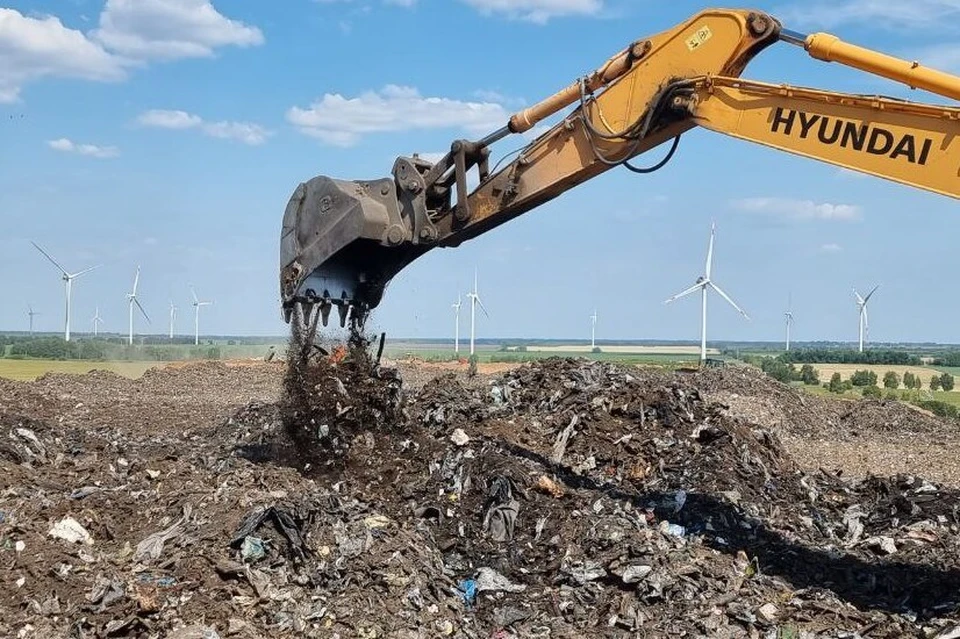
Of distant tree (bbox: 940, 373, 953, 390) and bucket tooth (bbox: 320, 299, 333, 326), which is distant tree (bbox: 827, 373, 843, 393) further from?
bucket tooth (bbox: 320, 299, 333, 326)

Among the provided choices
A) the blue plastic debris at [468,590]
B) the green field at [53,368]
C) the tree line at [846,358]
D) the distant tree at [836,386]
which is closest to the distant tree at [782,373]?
the distant tree at [836,386]

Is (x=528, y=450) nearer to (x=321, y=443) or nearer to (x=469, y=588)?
(x=321, y=443)

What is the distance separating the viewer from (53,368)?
42.0 meters

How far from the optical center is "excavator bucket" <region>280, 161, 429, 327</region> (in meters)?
9.60

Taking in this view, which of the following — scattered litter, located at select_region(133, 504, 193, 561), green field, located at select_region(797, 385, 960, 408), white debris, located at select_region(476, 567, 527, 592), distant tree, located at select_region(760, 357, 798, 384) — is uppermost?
distant tree, located at select_region(760, 357, 798, 384)

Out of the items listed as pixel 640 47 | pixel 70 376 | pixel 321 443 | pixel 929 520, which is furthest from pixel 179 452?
pixel 70 376

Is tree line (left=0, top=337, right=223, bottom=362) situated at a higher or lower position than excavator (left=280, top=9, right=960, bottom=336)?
lower

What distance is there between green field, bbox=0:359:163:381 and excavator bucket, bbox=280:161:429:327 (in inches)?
1023

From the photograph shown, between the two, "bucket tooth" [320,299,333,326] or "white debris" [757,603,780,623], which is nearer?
"white debris" [757,603,780,623]

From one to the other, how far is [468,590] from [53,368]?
38.5 meters

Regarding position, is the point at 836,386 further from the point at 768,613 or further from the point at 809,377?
the point at 768,613

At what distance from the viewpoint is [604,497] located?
9.50 metres

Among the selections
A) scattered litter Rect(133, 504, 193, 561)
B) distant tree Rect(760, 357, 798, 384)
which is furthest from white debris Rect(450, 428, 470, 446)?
distant tree Rect(760, 357, 798, 384)

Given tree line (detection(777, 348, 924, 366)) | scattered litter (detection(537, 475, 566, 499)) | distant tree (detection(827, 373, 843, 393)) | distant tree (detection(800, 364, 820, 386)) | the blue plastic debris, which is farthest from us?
tree line (detection(777, 348, 924, 366))
